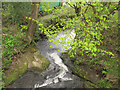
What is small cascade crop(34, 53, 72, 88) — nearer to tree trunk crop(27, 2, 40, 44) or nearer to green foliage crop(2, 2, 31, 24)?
tree trunk crop(27, 2, 40, 44)

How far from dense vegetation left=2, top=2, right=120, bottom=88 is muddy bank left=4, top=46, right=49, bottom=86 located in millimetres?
326

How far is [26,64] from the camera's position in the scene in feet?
18.5

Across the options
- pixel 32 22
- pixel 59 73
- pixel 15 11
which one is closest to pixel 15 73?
pixel 59 73

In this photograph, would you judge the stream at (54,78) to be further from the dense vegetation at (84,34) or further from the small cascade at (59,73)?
the dense vegetation at (84,34)

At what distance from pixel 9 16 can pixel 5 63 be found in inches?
146

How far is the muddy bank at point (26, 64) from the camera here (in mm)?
4848

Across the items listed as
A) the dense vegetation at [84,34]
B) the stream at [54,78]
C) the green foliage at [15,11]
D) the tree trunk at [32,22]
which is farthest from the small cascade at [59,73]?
the green foliage at [15,11]

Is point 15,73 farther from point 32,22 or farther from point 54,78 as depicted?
point 32,22

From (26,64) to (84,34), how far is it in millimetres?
3630

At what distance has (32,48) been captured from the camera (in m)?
6.96

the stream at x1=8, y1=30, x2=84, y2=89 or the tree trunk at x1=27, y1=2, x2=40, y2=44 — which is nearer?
the stream at x1=8, y1=30, x2=84, y2=89

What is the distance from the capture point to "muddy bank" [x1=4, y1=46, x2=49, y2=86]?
15.9 ft

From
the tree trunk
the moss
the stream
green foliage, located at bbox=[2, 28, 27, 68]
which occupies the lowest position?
the stream

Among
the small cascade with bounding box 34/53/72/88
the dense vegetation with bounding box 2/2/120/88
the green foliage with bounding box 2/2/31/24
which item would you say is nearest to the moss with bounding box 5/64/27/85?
the dense vegetation with bounding box 2/2/120/88
